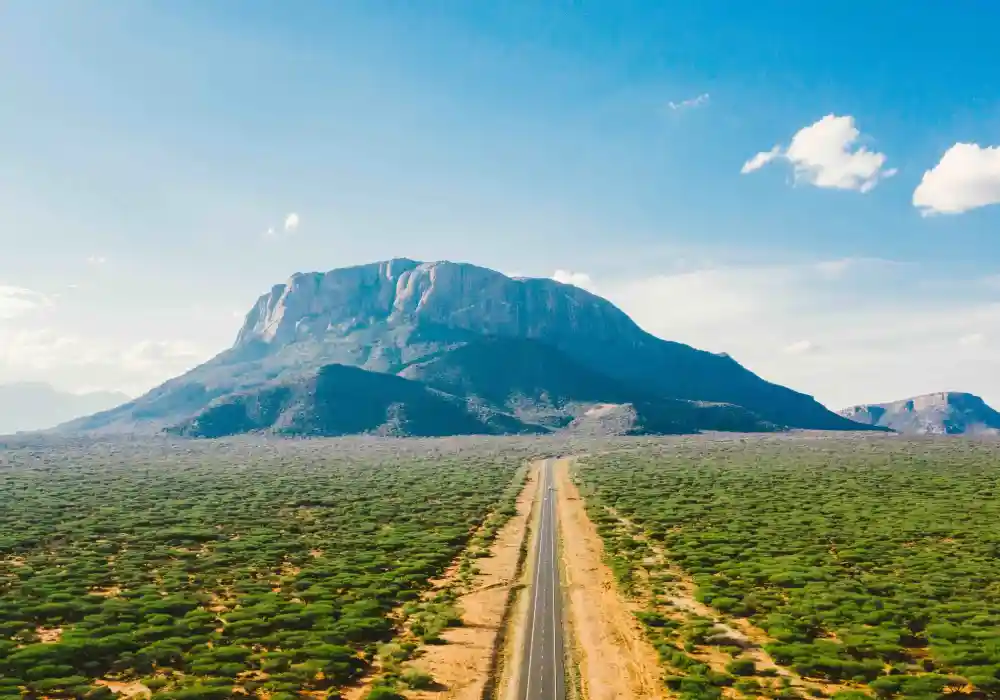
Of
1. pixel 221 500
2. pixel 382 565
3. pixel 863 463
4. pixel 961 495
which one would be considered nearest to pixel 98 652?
pixel 382 565

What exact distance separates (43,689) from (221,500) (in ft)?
217

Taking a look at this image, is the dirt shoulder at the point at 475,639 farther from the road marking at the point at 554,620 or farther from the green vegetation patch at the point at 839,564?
the green vegetation patch at the point at 839,564

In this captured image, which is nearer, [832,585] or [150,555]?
[832,585]

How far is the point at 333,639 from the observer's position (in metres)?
33.9

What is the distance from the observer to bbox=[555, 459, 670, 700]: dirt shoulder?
2877cm

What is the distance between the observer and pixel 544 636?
114 ft

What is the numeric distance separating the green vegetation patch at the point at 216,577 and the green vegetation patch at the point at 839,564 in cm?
1748

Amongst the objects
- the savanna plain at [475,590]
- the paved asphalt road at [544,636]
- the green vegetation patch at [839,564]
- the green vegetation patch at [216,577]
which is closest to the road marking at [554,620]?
Result: the paved asphalt road at [544,636]

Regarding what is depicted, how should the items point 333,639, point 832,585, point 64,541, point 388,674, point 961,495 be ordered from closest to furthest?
point 388,674
point 333,639
point 832,585
point 64,541
point 961,495

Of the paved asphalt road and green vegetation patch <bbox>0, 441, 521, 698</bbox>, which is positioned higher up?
green vegetation patch <bbox>0, 441, 521, 698</bbox>

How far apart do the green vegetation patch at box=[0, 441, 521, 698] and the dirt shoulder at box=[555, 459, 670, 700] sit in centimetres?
814

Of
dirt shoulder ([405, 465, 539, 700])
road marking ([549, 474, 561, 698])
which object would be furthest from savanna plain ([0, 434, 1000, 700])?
road marking ([549, 474, 561, 698])

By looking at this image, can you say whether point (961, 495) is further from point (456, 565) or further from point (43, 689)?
point (43, 689)

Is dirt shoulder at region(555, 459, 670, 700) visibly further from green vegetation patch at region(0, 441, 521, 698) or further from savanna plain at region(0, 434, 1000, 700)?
green vegetation patch at region(0, 441, 521, 698)
